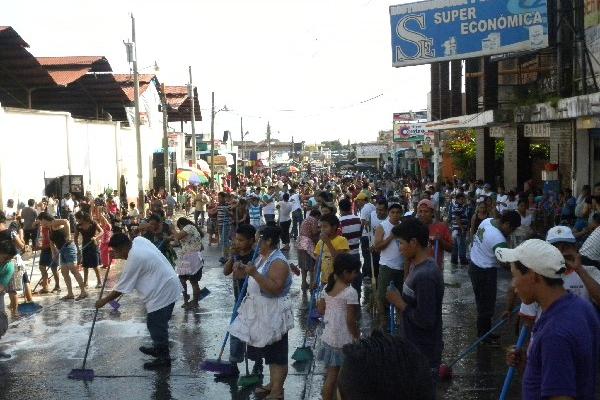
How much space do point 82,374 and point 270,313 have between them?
96.0 inches

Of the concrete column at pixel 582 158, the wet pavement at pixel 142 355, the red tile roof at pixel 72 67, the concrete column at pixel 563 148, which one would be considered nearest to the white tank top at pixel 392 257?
the wet pavement at pixel 142 355

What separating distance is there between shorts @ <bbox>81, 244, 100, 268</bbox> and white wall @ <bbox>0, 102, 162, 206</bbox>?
31.9 ft

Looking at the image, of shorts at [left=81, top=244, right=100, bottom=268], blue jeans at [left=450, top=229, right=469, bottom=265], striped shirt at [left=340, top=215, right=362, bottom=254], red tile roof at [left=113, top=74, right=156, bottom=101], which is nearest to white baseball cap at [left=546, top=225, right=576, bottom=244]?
striped shirt at [left=340, top=215, right=362, bottom=254]

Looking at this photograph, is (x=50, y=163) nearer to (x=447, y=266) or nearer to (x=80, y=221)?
(x=80, y=221)

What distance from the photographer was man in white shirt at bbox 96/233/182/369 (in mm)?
7609

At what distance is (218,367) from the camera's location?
289 inches

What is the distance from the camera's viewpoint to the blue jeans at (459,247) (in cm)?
1502

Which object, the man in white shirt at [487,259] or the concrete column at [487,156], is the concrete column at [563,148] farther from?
the man in white shirt at [487,259]

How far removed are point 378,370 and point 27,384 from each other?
6417 millimetres

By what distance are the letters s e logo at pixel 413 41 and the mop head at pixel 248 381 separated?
14.5 meters

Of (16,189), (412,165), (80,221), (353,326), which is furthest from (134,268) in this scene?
(412,165)

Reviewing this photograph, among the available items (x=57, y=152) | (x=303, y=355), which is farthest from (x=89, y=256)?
(x=57, y=152)

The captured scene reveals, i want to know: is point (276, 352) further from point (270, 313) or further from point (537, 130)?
point (537, 130)

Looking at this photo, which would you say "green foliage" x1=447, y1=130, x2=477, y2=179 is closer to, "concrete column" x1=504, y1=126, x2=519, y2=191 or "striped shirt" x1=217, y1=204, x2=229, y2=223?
"concrete column" x1=504, y1=126, x2=519, y2=191
